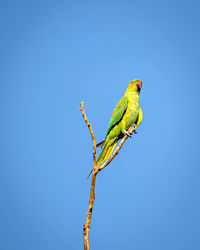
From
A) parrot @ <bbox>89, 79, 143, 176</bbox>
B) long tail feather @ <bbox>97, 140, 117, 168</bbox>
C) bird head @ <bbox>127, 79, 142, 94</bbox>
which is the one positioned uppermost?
bird head @ <bbox>127, 79, 142, 94</bbox>

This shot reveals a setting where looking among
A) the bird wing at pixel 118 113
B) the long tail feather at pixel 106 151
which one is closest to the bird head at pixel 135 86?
the bird wing at pixel 118 113

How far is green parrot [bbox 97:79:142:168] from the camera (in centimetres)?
556

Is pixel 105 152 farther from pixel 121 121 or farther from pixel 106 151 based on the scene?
pixel 121 121

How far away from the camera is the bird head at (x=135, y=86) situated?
6.74 meters

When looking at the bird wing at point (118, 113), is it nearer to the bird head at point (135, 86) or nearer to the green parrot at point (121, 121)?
the green parrot at point (121, 121)

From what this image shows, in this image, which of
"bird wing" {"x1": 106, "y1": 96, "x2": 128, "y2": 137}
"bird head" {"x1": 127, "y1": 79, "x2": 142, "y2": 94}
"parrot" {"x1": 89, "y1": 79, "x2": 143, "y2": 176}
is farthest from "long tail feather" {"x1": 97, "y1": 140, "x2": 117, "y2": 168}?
"bird head" {"x1": 127, "y1": 79, "x2": 142, "y2": 94}

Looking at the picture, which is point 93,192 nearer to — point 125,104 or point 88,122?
point 88,122

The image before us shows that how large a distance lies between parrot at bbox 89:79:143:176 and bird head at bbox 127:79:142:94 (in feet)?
1.21

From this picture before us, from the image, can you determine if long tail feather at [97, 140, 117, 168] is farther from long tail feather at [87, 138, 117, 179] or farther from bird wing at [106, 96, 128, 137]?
bird wing at [106, 96, 128, 137]

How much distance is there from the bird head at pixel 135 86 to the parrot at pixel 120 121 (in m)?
0.37

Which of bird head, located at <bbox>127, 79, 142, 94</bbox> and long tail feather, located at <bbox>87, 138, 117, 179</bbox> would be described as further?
bird head, located at <bbox>127, 79, 142, 94</bbox>

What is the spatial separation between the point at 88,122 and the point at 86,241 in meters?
1.74

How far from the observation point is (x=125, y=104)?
6.12 meters

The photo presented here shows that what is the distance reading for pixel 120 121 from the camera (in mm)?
5918
